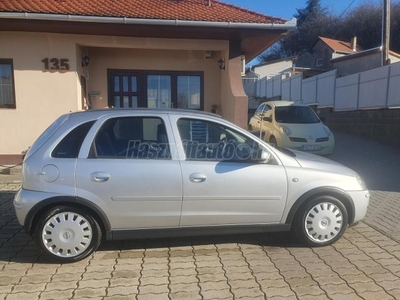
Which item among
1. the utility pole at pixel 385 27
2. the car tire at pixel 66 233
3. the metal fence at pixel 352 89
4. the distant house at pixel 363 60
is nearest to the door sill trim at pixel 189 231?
the car tire at pixel 66 233

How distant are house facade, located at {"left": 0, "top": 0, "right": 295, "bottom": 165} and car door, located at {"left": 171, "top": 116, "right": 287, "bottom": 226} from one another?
419cm

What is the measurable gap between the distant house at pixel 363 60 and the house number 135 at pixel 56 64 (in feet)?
63.7

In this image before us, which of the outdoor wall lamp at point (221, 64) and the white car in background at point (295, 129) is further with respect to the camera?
the white car in background at point (295, 129)

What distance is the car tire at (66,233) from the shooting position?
3.48 metres

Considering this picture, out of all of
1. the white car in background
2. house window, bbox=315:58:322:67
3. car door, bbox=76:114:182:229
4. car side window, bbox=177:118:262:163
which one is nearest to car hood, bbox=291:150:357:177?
car side window, bbox=177:118:262:163

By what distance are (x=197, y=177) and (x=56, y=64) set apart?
5686 mm

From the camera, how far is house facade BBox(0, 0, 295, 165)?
284 inches

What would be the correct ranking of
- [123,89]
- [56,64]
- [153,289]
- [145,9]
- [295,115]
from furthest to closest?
[295,115] → [123,89] → [145,9] → [56,64] → [153,289]

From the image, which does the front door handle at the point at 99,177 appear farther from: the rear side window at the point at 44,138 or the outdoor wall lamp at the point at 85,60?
the outdoor wall lamp at the point at 85,60

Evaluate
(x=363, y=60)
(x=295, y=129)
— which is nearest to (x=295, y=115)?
(x=295, y=129)

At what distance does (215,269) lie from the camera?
3.42 metres

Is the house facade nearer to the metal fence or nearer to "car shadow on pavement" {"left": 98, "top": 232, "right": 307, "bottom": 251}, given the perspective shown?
"car shadow on pavement" {"left": 98, "top": 232, "right": 307, "bottom": 251}

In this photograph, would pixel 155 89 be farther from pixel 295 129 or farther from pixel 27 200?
pixel 27 200

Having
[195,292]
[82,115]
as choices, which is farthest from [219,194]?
[82,115]
